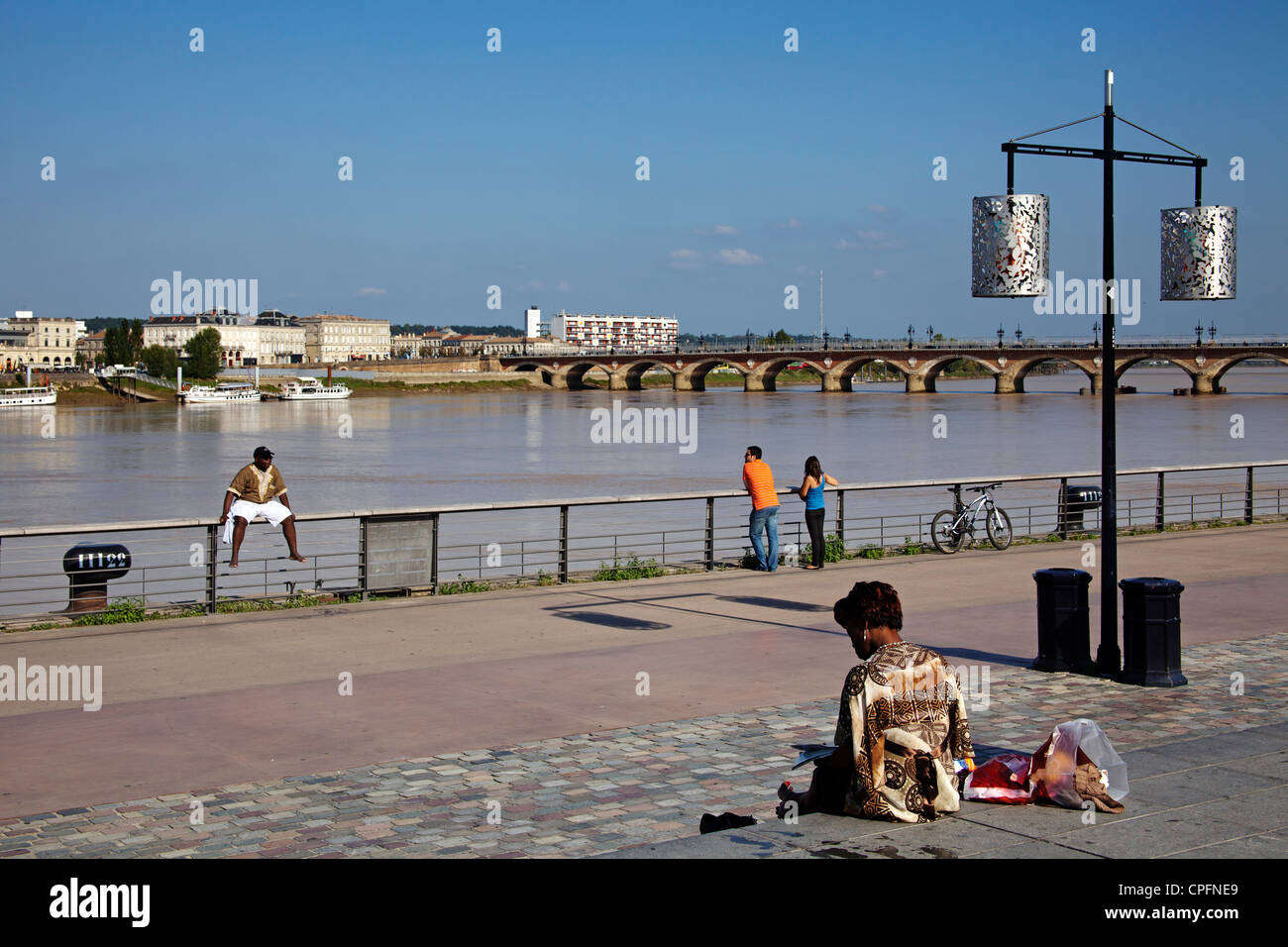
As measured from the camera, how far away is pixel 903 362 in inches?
4237

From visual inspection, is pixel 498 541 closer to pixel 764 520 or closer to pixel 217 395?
pixel 764 520

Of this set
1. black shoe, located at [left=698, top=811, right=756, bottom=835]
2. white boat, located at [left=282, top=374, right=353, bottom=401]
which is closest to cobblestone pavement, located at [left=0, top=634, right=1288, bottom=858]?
black shoe, located at [left=698, top=811, right=756, bottom=835]

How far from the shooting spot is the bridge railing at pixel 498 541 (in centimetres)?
1229

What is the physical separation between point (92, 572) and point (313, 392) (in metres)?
106

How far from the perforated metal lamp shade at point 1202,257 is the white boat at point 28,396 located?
3640 inches

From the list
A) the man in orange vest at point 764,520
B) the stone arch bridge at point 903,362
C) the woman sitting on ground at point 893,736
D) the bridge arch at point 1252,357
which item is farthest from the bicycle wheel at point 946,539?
the bridge arch at point 1252,357

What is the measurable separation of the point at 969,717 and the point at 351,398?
11205 centimetres

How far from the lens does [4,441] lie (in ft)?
182

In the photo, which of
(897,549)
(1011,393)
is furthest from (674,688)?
(1011,393)

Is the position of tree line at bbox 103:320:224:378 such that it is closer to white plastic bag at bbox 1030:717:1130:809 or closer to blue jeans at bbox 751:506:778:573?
blue jeans at bbox 751:506:778:573

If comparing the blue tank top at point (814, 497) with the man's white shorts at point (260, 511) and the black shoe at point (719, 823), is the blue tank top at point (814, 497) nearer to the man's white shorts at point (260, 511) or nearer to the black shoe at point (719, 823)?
the man's white shorts at point (260, 511)

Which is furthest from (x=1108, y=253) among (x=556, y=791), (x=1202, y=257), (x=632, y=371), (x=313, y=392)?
(x=632, y=371)

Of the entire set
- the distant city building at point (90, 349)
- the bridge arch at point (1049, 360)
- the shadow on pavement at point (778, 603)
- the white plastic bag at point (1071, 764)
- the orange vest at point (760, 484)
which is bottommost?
the shadow on pavement at point (778, 603)

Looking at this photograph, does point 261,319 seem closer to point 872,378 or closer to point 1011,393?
point 872,378
